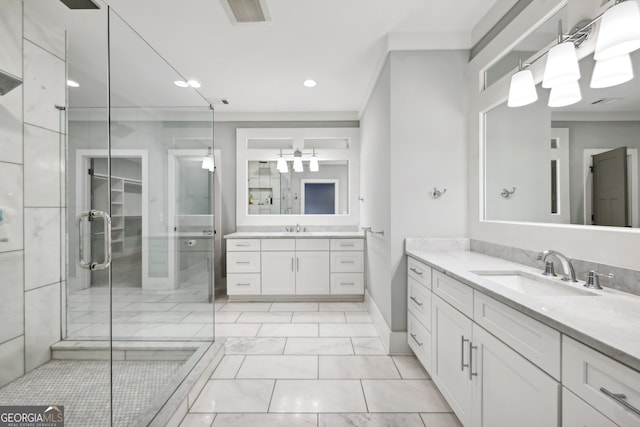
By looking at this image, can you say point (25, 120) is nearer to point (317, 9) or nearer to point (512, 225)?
point (317, 9)

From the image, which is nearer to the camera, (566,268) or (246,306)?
(566,268)

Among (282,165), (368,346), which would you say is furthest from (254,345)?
(282,165)

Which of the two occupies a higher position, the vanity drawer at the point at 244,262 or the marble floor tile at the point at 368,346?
the vanity drawer at the point at 244,262

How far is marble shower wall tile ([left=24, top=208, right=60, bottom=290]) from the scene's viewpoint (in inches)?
65.5

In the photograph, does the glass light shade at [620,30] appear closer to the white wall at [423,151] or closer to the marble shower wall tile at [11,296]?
the white wall at [423,151]

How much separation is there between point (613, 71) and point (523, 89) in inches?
19.1

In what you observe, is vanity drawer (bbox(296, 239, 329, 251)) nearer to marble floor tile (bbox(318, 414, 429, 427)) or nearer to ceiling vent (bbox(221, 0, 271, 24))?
marble floor tile (bbox(318, 414, 429, 427))

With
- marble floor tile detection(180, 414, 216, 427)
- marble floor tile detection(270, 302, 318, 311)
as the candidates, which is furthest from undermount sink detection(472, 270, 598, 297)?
marble floor tile detection(270, 302, 318, 311)

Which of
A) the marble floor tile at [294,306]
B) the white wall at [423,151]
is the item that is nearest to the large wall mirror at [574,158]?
the white wall at [423,151]

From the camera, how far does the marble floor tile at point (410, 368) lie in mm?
1945

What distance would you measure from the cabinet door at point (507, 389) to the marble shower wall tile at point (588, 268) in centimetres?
56

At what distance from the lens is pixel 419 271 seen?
77.0 inches

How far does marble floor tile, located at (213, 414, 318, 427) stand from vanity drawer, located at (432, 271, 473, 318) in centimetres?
102

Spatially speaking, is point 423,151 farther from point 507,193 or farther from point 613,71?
point 613,71
